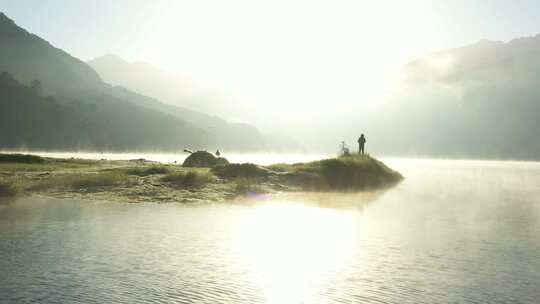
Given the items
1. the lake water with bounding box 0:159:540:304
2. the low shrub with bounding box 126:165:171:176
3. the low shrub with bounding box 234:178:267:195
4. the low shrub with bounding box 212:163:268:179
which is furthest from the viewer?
the low shrub with bounding box 212:163:268:179

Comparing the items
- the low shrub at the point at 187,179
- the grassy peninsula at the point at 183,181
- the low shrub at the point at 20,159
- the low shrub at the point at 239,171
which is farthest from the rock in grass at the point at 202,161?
the low shrub at the point at 187,179

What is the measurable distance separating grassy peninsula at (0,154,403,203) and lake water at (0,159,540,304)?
23.0ft

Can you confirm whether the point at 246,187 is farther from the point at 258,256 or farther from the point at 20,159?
the point at 20,159

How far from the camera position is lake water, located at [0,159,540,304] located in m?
13.5

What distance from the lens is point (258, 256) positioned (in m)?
18.5

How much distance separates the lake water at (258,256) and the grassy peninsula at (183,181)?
7.00m

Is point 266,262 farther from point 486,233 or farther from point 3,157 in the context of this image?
point 3,157

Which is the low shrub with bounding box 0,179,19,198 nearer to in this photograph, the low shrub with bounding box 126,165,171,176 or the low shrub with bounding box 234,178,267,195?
the low shrub with bounding box 126,165,171,176

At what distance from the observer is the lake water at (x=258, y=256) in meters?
13.5

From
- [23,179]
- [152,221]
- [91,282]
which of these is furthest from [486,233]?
[23,179]

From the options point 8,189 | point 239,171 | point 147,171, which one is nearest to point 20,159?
point 147,171

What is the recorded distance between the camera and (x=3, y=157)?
204 ft

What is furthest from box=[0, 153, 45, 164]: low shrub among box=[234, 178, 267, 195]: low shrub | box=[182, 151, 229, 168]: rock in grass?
box=[234, 178, 267, 195]: low shrub

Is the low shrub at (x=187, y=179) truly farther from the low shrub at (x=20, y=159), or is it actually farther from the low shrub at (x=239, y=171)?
the low shrub at (x=20, y=159)
